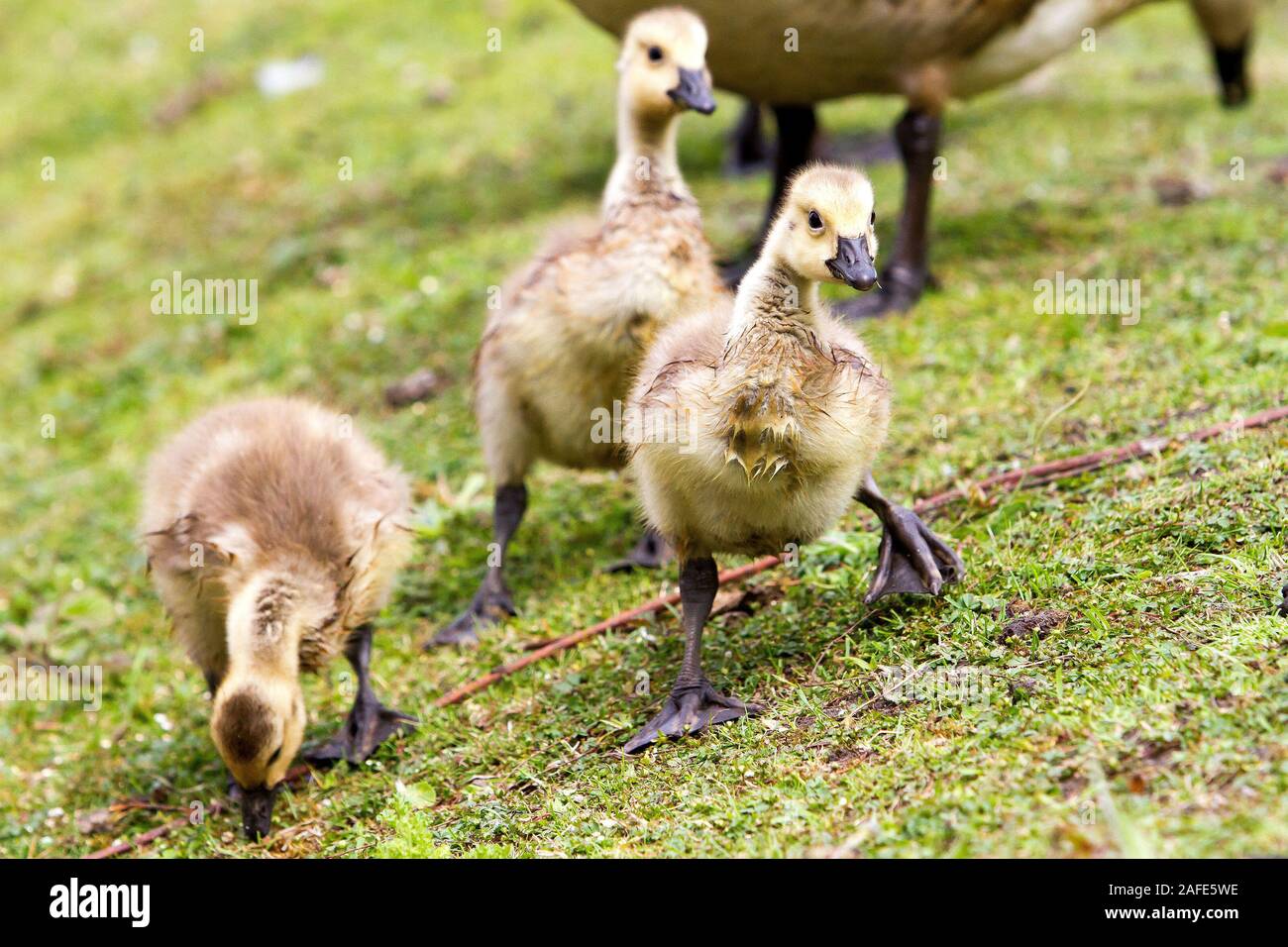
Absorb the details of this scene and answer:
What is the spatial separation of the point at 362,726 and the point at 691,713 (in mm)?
1314

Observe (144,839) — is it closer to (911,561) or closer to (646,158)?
(911,561)

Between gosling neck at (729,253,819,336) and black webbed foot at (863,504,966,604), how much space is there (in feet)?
2.57

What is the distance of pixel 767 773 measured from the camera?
3.90 meters

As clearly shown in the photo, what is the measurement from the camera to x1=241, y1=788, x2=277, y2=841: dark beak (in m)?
4.47

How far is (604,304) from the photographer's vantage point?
16.6ft

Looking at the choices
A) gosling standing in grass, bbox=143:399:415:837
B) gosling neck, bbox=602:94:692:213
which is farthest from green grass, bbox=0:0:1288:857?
Answer: gosling neck, bbox=602:94:692:213

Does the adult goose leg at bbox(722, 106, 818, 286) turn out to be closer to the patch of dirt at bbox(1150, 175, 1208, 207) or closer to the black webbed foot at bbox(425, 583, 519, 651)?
the patch of dirt at bbox(1150, 175, 1208, 207)

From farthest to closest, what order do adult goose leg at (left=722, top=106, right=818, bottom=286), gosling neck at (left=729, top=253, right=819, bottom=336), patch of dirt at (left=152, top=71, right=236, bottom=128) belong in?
patch of dirt at (left=152, top=71, right=236, bottom=128)
adult goose leg at (left=722, top=106, right=818, bottom=286)
gosling neck at (left=729, top=253, right=819, bottom=336)

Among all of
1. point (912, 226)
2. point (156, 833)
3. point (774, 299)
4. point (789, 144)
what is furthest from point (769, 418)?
point (789, 144)

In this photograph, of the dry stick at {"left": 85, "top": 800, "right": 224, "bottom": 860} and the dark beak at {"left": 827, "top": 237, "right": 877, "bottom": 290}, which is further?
the dry stick at {"left": 85, "top": 800, "right": 224, "bottom": 860}

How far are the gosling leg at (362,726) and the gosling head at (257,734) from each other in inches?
13.8

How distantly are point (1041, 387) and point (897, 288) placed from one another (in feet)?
4.24

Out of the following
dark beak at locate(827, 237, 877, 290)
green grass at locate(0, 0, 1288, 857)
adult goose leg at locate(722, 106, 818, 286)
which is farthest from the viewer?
adult goose leg at locate(722, 106, 818, 286)
